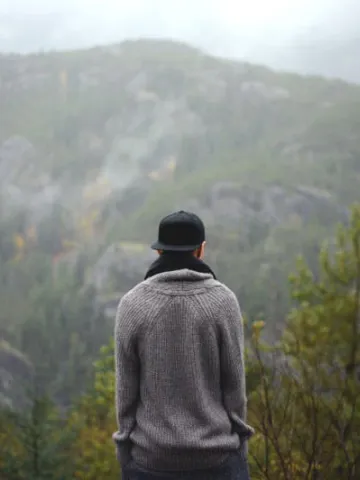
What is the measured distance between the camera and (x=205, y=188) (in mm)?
88188

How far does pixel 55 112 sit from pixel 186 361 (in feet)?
430

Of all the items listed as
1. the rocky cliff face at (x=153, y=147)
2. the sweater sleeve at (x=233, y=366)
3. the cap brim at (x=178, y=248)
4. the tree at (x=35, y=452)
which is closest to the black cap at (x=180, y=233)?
the cap brim at (x=178, y=248)

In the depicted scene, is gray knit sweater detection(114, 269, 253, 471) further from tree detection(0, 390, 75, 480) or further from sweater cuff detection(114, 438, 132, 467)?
tree detection(0, 390, 75, 480)

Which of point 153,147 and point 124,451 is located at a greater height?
point 153,147

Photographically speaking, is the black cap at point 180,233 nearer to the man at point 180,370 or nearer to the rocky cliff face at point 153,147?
the man at point 180,370

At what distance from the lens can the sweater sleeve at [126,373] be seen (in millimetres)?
1795

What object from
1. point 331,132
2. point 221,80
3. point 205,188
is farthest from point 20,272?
point 221,80

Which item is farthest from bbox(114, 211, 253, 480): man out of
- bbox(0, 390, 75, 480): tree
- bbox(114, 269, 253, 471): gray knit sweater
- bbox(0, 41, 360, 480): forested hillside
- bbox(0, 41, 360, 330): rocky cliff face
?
bbox(0, 41, 360, 330): rocky cliff face

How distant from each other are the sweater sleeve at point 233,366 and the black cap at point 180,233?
0.68 feet

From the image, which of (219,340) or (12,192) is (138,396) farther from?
(12,192)

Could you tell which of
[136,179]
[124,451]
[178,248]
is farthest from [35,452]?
[136,179]

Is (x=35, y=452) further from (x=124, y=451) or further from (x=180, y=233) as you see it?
(x=180, y=233)

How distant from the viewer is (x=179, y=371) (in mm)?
1749

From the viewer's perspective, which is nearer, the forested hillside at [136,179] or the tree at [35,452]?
the tree at [35,452]
